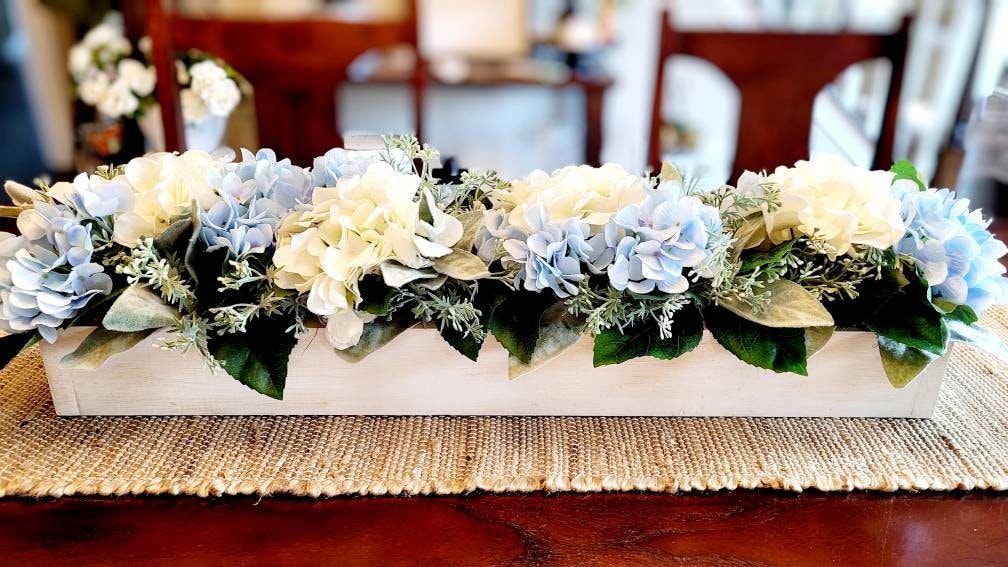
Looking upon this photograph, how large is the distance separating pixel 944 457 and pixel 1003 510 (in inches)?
2.2

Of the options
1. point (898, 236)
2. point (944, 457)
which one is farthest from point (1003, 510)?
point (898, 236)

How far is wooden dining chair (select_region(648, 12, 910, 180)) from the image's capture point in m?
1.37

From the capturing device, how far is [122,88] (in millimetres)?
1312

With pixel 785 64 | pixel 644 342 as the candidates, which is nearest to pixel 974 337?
pixel 644 342

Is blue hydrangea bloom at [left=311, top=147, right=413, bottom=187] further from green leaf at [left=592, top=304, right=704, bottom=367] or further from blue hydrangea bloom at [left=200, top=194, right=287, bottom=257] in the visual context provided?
green leaf at [left=592, top=304, right=704, bottom=367]

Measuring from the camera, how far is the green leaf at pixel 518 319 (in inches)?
22.4

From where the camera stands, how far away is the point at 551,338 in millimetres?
577

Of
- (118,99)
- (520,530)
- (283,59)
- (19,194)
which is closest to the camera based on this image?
(520,530)

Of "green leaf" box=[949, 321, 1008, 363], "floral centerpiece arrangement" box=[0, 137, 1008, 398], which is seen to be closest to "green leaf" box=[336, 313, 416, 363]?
"floral centerpiece arrangement" box=[0, 137, 1008, 398]

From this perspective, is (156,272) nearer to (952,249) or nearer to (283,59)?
(952,249)

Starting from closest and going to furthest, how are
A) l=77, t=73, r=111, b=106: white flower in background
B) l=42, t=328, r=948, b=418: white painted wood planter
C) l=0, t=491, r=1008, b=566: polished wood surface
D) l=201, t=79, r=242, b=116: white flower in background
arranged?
l=0, t=491, r=1008, b=566: polished wood surface < l=42, t=328, r=948, b=418: white painted wood planter < l=201, t=79, r=242, b=116: white flower in background < l=77, t=73, r=111, b=106: white flower in background

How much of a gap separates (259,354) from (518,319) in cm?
21

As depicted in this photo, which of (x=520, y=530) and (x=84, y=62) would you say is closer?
(x=520, y=530)

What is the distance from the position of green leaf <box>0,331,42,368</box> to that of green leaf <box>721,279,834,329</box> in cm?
54
